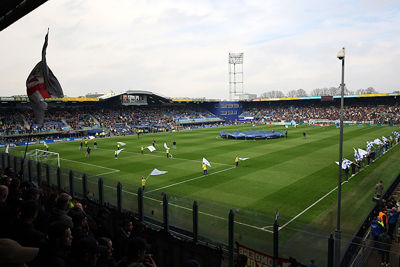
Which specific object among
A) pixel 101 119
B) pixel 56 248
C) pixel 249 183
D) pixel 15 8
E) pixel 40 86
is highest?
pixel 15 8

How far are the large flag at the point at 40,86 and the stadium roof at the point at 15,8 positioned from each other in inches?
57.4

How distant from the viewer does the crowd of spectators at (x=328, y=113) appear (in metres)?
81.1

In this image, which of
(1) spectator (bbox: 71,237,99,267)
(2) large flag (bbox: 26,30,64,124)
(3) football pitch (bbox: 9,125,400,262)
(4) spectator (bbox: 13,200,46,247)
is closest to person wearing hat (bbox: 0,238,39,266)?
(1) spectator (bbox: 71,237,99,267)

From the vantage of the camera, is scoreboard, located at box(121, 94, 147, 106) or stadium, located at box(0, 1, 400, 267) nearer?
stadium, located at box(0, 1, 400, 267)

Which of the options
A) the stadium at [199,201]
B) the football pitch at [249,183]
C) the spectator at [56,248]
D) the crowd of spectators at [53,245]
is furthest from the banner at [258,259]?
the spectator at [56,248]

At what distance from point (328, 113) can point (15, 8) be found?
9294 centimetres

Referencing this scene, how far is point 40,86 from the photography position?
1298cm

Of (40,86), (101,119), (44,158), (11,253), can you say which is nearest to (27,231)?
(11,253)

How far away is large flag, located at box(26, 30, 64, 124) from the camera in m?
12.5

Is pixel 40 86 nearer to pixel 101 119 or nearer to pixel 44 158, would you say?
pixel 44 158

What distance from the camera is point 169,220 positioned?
1039cm

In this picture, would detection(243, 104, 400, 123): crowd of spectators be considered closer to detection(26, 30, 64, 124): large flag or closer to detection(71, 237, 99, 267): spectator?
detection(26, 30, 64, 124): large flag

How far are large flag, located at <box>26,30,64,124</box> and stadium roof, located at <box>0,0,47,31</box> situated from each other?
1458 millimetres

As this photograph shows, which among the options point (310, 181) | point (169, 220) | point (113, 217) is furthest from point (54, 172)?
point (310, 181)
